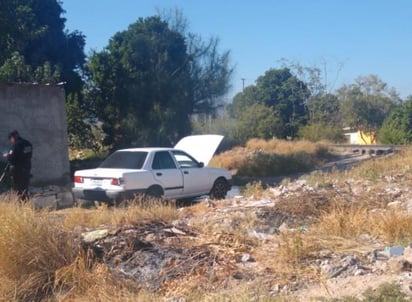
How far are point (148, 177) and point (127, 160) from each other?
2.64 ft

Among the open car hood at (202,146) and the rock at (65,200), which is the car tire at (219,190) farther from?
the rock at (65,200)

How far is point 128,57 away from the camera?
1240 inches

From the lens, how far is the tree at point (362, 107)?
5531 centimetres

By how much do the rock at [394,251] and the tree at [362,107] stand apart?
160 ft

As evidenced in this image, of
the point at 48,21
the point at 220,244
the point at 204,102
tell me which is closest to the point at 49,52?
the point at 48,21

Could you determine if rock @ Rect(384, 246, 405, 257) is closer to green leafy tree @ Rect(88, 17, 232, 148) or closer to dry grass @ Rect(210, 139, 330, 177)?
dry grass @ Rect(210, 139, 330, 177)

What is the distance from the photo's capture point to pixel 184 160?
14.7m

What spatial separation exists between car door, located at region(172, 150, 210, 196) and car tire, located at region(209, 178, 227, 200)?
286 mm

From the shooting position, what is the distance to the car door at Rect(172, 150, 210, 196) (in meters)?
14.2

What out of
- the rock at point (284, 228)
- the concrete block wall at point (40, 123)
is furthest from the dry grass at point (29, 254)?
the concrete block wall at point (40, 123)

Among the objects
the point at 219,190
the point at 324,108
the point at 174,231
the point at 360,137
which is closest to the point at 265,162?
the point at 219,190

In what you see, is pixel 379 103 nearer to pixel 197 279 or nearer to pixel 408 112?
pixel 408 112

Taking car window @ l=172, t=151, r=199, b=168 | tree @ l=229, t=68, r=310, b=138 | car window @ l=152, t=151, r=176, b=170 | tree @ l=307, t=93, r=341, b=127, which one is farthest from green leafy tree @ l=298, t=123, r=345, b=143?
car window @ l=152, t=151, r=176, b=170

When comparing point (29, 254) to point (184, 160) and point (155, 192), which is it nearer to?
point (155, 192)
